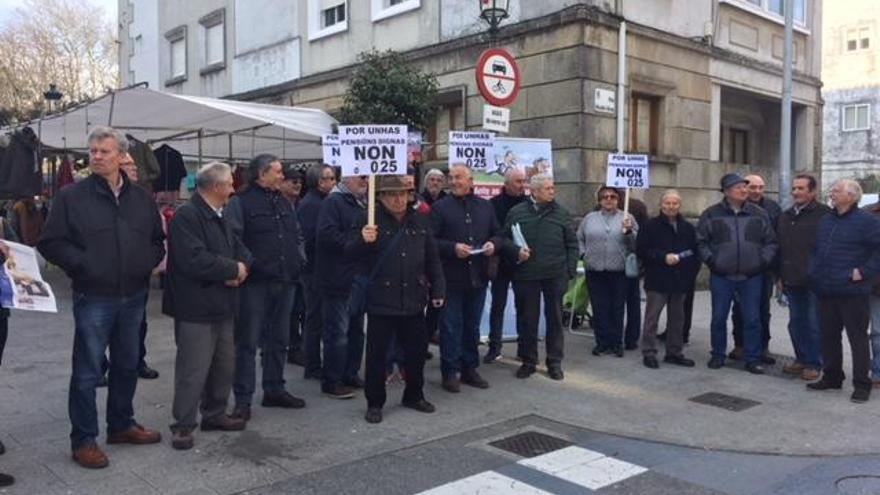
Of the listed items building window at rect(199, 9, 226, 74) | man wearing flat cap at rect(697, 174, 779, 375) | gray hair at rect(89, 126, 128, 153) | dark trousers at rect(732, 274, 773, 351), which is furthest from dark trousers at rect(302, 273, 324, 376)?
building window at rect(199, 9, 226, 74)

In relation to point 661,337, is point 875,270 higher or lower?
higher

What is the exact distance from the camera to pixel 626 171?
859 centimetres

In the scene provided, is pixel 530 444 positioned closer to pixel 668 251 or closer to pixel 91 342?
pixel 91 342

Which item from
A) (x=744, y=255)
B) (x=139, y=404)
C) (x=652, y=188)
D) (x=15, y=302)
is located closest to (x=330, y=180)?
(x=139, y=404)

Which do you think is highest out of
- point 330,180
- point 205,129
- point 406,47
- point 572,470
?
point 406,47

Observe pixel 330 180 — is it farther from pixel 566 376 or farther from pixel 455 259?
pixel 566 376

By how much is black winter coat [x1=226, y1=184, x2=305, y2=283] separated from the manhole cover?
13.1 feet

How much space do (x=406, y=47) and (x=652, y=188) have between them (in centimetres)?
586

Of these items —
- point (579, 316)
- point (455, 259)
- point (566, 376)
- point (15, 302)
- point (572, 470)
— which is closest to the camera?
point (15, 302)

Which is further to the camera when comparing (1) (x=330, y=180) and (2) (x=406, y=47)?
(2) (x=406, y=47)

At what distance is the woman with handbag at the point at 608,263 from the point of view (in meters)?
8.34

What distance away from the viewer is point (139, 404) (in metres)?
6.41

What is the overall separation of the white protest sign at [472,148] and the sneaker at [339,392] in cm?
272

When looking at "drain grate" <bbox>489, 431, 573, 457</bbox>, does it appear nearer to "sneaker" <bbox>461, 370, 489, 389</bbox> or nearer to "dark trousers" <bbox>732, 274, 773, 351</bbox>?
"sneaker" <bbox>461, 370, 489, 389</bbox>
